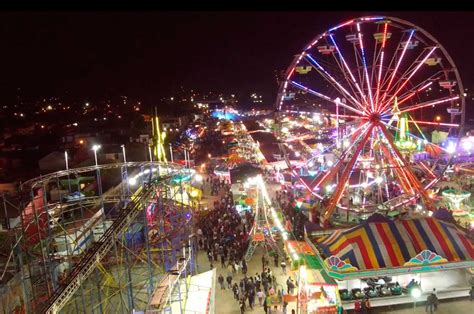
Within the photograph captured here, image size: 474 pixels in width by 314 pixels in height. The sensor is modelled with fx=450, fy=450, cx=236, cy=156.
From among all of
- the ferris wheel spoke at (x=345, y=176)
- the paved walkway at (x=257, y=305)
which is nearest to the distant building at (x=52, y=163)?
the paved walkway at (x=257, y=305)

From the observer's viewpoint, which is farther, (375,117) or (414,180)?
(414,180)

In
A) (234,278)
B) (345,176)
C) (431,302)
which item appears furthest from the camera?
(345,176)

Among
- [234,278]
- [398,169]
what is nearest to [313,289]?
[234,278]

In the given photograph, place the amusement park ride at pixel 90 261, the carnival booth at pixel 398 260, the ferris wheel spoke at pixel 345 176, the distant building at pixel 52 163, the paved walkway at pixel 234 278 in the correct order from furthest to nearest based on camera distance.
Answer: the distant building at pixel 52 163
the ferris wheel spoke at pixel 345 176
the paved walkway at pixel 234 278
the carnival booth at pixel 398 260
the amusement park ride at pixel 90 261

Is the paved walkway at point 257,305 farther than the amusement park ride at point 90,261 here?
Yes

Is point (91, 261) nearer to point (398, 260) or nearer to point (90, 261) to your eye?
point (90, 261)

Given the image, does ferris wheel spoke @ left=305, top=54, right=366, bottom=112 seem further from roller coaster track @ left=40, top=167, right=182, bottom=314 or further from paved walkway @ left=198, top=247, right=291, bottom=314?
roller coaster track @ left=40, top=167, right=182, bottom=314

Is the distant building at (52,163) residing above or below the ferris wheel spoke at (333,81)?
below

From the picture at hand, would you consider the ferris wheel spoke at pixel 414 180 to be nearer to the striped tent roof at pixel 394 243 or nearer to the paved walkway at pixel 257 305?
the striped tent roof at pixel 394 243

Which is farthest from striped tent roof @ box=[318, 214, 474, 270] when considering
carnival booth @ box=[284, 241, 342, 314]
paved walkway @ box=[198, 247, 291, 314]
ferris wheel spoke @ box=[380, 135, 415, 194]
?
ferris wheel spoke @ box=[380, 135, 415, 194]

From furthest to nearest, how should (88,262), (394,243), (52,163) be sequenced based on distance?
1. (52,163)
2. (394,243)
3. (88,262)
